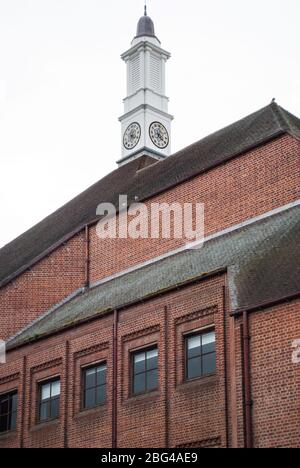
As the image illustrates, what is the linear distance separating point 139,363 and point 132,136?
20.3 m

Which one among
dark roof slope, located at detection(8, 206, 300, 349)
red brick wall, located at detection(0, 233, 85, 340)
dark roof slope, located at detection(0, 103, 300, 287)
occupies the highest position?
dark roof slope, located at detection(0, 103, 300, 287)

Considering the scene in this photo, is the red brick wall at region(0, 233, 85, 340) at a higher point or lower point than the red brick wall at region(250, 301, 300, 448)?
higher

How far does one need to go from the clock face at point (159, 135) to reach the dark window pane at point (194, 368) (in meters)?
21.1

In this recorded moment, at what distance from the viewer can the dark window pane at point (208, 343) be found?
25531 millimetres

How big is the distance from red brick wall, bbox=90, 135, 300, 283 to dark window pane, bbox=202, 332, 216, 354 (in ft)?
17.6

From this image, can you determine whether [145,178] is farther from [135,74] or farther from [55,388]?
[135,74]

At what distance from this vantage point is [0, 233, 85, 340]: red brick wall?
113 ft

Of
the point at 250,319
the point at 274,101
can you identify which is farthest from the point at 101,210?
the point at 250,319

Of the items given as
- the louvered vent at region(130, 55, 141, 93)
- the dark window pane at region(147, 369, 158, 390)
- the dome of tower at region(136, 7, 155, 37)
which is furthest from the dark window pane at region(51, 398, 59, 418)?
the dome of tower at region(136, 7, 155, 37)

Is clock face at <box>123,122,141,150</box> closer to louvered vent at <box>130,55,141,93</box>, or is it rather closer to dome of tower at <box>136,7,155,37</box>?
louvered vent at <box>130,55,141,93</box>

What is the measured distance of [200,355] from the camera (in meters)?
26.0

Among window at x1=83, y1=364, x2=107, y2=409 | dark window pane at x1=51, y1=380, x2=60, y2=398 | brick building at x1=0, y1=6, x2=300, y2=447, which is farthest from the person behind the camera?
dark window pane at x1=51, y1=380, x2=60, y2=398

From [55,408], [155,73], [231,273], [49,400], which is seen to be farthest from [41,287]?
[155,73]

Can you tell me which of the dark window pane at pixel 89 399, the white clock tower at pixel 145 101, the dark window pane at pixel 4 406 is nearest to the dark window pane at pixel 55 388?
the dark window pane at pixel 89 399
